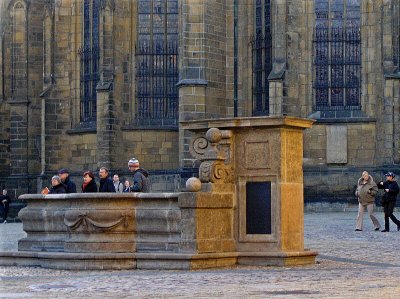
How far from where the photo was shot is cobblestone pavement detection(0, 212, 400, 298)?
1282 centimetres

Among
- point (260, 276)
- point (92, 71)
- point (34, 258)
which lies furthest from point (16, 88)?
point (260, 276)

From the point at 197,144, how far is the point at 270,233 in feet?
5.49

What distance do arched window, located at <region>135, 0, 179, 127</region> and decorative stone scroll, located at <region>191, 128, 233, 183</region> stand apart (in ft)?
75.7

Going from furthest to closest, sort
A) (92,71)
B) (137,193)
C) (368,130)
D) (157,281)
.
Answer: (92,71), (368,130), (137,193), (157,281)

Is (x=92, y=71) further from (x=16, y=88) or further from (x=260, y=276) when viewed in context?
(x=260, y=276)

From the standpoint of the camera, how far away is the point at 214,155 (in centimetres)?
1730

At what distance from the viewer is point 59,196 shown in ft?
59.2

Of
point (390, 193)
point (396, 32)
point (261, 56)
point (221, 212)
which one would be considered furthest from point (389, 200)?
point (261, 56)

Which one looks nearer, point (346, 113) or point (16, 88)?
point (346, 113)

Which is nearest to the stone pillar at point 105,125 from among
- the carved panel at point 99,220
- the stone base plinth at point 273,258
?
the carved panel at point 99,220

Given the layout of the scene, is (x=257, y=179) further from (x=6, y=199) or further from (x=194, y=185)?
(x=6, y=199)

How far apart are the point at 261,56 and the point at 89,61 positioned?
608 centimetres

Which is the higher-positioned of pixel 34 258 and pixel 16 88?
pixel 16 88

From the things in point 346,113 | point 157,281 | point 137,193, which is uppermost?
point 346,113
